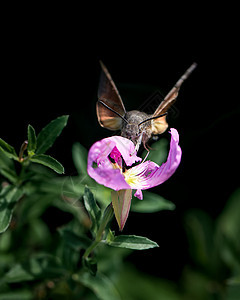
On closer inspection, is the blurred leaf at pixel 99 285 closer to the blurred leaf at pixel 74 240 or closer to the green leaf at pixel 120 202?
the blurred leaf at pixel 74 240

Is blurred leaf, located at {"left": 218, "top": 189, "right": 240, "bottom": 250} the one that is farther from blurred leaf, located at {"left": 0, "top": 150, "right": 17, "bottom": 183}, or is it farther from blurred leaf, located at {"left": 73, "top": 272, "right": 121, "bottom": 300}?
blurred leaf, located at {"left": 0, "top": 150, "right": 17, "bottom": 183}

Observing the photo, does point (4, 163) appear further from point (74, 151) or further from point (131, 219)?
point (131, 219)

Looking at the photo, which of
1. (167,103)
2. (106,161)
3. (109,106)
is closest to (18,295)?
(106,161)

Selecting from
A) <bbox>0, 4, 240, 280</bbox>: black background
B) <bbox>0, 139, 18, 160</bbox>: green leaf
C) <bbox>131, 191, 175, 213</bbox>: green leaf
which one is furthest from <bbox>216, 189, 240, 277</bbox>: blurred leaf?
<bbox>0, 139, 18, 160</bbox>: green leaf

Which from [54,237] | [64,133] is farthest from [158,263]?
[64,133]

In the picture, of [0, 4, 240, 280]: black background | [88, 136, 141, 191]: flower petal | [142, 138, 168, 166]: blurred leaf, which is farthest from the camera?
[0, 4, 240, 280]: black background

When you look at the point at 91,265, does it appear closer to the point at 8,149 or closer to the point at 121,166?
the point at 121,166
